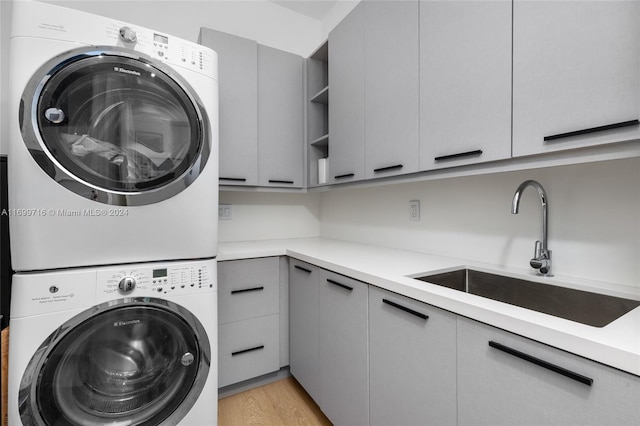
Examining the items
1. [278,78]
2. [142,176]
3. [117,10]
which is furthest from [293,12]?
[142,176]

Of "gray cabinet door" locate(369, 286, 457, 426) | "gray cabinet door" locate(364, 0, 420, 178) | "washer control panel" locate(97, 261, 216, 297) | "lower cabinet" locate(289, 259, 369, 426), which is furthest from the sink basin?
"washer control panel" locate(97, 261, 216, 297)

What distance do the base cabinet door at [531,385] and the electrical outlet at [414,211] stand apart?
36.8 inches

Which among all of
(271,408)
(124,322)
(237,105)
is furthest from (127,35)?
(271,408)

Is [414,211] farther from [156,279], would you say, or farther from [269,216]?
[156,279]

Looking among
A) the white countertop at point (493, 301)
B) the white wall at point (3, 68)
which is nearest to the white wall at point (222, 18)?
the white wall at point (3, 68)

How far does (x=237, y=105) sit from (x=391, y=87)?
1.04 meters

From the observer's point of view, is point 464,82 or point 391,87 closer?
point 464,82

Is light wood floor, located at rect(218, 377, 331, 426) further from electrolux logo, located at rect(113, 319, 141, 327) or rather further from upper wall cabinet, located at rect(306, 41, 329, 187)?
upper wall cabinet, located at rect(306, 41, 329, 187)

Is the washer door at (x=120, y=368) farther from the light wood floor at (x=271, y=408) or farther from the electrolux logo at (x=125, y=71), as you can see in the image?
the electrolux logo at (x=125, y=71)

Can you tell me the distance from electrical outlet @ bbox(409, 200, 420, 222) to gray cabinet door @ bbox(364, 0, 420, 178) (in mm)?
338

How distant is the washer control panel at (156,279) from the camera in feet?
3.53

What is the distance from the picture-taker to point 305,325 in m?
1.66

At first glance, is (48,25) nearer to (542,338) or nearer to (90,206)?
(90,206)

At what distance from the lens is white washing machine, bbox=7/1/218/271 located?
970mm
